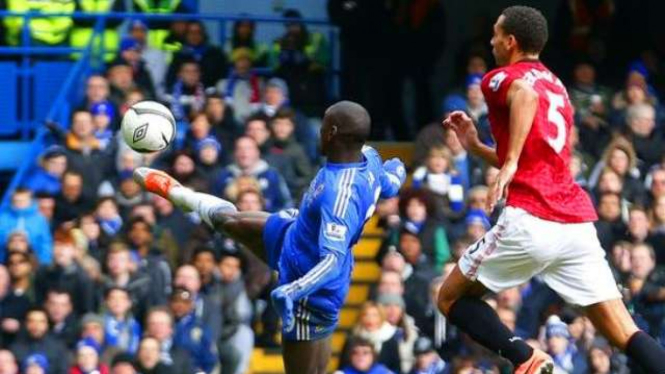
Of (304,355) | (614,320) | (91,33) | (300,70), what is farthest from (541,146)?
(91,33)

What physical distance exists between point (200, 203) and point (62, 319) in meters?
3.20

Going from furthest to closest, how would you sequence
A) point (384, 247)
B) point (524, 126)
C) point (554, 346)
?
point (384, 247) → point (554, 346) → point (524, 126)

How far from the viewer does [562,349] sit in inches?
621

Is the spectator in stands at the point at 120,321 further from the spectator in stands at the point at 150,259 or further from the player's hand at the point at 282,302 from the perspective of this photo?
the player's hand at the point at 282,302

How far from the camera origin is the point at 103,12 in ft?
62.7

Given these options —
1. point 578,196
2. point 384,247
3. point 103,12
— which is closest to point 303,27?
point 103,12

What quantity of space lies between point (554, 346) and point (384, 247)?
5.92 feet

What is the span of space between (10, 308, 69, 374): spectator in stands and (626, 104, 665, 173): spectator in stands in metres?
5.40

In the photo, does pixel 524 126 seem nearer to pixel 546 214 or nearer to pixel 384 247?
pixel 546 214

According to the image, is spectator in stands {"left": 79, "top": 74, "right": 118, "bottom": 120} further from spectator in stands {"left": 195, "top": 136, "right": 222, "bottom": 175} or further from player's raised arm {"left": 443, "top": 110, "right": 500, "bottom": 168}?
player's raised arm {"left": 443, "top": 110, "right": 500, "bottom": 168}

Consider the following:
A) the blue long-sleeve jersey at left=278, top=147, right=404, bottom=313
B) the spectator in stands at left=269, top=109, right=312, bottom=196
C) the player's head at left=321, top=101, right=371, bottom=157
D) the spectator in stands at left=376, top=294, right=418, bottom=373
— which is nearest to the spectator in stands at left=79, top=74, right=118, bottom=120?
the spectator in stands at left=269, top=109, right=312, bottom=196

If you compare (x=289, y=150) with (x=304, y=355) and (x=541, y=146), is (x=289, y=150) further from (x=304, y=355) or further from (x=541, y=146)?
(x=541, y=146)

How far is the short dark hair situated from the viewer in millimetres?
10848

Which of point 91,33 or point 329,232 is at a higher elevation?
point 329,232
